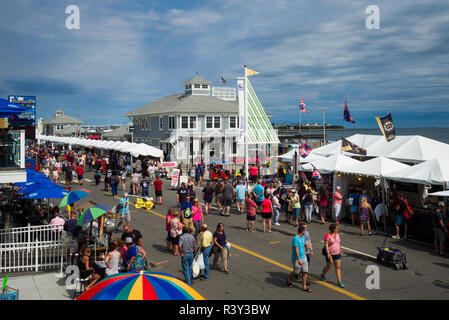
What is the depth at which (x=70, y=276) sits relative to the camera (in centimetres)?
952

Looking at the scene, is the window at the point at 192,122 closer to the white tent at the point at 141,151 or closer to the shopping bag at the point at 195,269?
the white tent at the point at 141,151

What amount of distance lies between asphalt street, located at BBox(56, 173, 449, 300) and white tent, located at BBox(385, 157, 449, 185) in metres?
2.36

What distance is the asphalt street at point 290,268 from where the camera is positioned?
870 centimetres

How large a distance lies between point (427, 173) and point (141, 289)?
1235 centimetres

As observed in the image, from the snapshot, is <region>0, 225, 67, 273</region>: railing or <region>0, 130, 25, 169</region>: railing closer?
<region>0, 225, 67, 273</region>: railing

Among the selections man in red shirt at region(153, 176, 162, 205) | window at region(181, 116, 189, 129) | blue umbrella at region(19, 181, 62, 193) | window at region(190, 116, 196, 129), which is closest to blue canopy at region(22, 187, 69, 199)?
blue umbrella at region(19, 181, 62, 193)

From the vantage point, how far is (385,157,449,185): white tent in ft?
42.8

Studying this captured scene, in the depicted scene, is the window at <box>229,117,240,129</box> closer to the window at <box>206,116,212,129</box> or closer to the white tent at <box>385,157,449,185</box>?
the window at <box>206,116,212,129</box>

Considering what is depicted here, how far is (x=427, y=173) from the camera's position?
1352 cm

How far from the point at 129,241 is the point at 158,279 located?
4403mm

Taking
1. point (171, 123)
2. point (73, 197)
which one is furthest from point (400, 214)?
point (171, 123)

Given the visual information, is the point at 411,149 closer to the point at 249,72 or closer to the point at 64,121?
the point at 249,72

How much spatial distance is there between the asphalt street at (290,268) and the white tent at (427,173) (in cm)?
236
